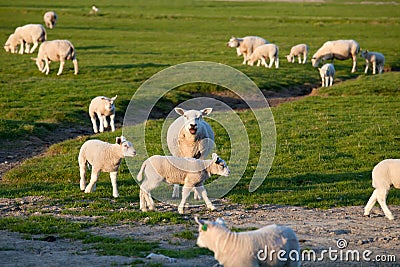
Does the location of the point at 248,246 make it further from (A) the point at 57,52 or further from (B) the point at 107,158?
(A) the point at 57,52

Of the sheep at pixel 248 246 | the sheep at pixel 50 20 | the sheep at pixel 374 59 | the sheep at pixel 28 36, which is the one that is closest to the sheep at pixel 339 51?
the sheep at pixel 374 59

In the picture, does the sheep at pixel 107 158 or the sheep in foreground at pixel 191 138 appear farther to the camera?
the sheep in foreground at pixel 191 138

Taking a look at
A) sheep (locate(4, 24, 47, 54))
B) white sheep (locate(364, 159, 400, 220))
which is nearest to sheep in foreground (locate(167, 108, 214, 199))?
white sheep (locate(364, 159, 400, 220))

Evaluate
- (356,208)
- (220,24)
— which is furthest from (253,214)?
(220,24)

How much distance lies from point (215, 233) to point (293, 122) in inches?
557

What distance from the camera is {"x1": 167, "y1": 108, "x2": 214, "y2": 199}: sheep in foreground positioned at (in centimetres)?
1313

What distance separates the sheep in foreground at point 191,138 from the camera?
13133mm

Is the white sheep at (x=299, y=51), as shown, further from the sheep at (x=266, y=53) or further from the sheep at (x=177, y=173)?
the sheep at (x=177, y=173)

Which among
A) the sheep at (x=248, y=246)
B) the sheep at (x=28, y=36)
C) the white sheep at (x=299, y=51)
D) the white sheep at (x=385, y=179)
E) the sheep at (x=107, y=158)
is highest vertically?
the sheep at (x=28, y=36)

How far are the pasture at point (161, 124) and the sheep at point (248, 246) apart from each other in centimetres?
139

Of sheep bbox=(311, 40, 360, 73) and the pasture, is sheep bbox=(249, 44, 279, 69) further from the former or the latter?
sheep bbox=(311, 40, 360, 73)

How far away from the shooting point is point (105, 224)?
428 inches

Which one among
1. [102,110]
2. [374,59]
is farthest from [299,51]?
[102,110]

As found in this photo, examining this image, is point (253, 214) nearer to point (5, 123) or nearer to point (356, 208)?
point (356, 208)
